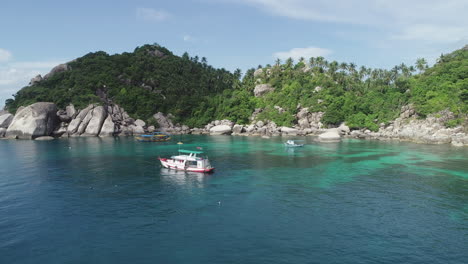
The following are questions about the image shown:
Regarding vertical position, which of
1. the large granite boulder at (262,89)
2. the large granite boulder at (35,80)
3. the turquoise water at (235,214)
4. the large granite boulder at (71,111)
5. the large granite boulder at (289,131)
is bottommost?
the turquoise water at (235,214)

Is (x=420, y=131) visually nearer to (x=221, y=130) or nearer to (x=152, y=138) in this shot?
(x=221, y=130)

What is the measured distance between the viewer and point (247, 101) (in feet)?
520

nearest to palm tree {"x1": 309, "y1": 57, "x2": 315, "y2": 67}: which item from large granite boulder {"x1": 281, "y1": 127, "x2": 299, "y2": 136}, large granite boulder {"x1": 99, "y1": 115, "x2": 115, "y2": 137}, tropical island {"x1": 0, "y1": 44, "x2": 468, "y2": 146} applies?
tropical island {"x1": 0, "y1": 44, "x2": 468, "y2": 146}

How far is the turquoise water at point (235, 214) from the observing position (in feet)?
75.7

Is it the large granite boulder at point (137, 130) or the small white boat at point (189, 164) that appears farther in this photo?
the large granite boulder at point (137, 130)

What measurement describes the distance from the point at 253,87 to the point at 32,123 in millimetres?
105842

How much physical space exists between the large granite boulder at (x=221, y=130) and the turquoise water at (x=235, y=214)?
8071 centimetres

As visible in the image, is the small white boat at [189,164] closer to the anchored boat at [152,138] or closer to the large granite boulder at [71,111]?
the anchored boat at [152,138]

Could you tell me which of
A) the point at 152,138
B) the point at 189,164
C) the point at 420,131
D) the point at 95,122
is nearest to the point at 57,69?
the point at 95,122

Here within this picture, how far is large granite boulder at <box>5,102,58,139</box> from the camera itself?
109 metres

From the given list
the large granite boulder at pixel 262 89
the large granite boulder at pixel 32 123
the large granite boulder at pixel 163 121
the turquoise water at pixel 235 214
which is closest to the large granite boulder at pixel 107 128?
the large granite boulder at pixel 32 123

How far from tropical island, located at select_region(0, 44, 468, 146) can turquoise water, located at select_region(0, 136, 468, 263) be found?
60564mm

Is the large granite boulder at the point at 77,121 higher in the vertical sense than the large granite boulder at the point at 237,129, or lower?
higher

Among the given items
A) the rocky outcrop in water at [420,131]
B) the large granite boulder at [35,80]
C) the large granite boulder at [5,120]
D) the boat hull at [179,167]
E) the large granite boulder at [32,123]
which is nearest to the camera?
the boat hull at [179,167]
